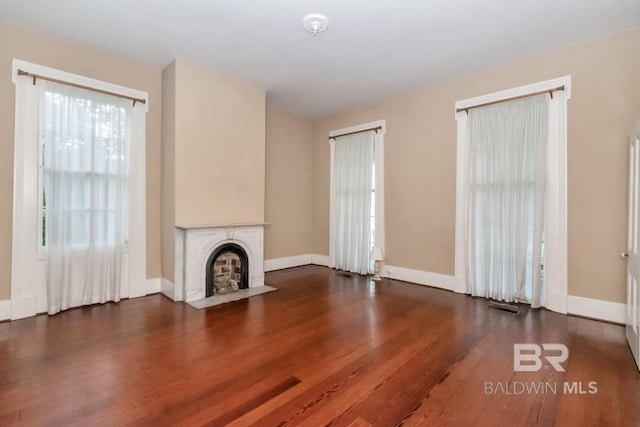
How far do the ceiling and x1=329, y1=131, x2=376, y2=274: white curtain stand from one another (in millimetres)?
1390

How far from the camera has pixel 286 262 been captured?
573cm

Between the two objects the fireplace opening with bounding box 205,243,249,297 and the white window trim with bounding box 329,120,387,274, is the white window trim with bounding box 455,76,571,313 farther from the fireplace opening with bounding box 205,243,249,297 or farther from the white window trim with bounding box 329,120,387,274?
the fireplace opening with bounding box 205,243,249,297

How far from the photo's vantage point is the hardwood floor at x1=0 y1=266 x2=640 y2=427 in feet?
5.61

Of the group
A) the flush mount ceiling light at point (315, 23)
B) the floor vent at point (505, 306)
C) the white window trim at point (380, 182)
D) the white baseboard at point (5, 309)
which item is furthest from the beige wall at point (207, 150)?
the floor vent at point (505, 306)

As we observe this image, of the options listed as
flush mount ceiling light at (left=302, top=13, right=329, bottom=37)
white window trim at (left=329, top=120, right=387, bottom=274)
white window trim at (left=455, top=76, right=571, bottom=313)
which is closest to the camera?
flush mount ceiling light at (left=302, top=13, right=329, bottom=37)

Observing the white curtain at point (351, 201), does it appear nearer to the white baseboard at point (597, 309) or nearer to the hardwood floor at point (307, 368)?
the hardwood floor at point (307, 368)

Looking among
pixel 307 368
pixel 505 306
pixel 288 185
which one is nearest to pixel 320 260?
pixel 288 185

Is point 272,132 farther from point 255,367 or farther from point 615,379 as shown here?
A: point 615,379

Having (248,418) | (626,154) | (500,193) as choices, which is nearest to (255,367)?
(248,418)

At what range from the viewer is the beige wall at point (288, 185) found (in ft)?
18.1

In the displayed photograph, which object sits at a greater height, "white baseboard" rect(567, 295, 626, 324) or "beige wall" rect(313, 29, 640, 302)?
"beige wall" rect(313, 29, 640, 302)

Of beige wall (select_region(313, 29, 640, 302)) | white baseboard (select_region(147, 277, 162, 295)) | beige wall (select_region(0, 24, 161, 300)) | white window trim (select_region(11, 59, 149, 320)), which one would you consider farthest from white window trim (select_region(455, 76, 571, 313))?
white window trim (select_region(11, 59, 149, 320))

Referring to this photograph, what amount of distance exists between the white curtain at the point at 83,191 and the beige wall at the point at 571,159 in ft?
12.4

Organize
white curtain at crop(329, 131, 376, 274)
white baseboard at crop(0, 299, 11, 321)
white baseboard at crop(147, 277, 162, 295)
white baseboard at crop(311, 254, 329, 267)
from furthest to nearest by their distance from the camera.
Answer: white baseboard at crop(311, 254, 329, 267) < white curtain at crop(329, 131, 376, 274) < white baseboard at crop(147, 277, 162, 295) < white baseboard at crop(0, 299, 11, 321)
